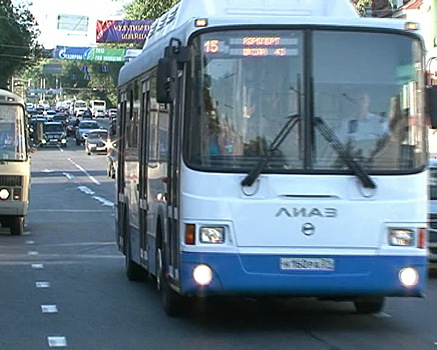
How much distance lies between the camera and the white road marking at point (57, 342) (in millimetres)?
10305

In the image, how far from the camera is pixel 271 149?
10.5m

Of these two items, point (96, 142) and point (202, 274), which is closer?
point (202, 274)

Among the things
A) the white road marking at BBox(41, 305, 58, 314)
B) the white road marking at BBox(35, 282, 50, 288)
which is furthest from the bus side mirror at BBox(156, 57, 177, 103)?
the white road marking at BBox(35, 282, 50, 288)

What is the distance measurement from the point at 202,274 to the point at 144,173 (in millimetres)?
3261

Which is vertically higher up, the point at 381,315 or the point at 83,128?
the point at 83,128

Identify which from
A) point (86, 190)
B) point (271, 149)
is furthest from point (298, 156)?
point (86, 190)

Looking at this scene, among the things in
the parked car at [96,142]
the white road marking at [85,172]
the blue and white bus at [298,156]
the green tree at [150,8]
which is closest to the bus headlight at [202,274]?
the blue and white bus at [298,156]

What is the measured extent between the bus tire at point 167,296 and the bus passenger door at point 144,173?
1.19 metres

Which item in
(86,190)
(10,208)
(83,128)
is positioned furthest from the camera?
(83,128)

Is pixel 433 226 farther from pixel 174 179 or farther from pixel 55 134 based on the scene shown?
pixel 55 134

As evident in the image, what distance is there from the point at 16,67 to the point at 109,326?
226 feet

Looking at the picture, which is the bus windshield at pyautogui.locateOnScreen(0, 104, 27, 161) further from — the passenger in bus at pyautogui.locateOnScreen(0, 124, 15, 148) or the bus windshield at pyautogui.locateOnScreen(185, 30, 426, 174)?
the bus windshield at pyautogui.locateOnScreen(185, 30, 426, 174)

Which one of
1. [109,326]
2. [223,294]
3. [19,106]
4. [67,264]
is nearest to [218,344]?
[223,294]

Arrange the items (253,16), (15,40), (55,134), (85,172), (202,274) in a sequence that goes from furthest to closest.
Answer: (55,134), (15,40), (85,172), (253,16), (202,274)
